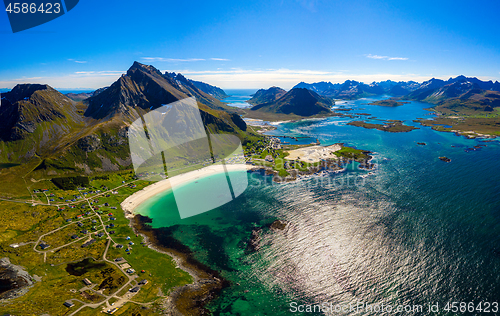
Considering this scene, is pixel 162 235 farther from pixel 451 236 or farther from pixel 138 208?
pixel 451 236

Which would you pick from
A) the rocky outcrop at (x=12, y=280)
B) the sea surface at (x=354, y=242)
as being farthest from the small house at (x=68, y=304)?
the sea surface at (x=354, y=242)

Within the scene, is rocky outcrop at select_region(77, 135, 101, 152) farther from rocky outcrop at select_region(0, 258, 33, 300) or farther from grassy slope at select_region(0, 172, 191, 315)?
rocky outcrop at select_region(0, 258, 33, 300)

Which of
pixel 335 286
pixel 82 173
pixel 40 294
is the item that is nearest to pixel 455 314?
pixel 335 286

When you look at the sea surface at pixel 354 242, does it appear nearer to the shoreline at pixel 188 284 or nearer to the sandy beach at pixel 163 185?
the shoreline at pixel 188 284

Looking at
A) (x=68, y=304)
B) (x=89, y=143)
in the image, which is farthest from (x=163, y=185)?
(x=68, y=304)

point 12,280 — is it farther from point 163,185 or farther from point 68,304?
point 163,185

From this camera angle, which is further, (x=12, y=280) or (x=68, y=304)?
Result: (x=12, y=280)
